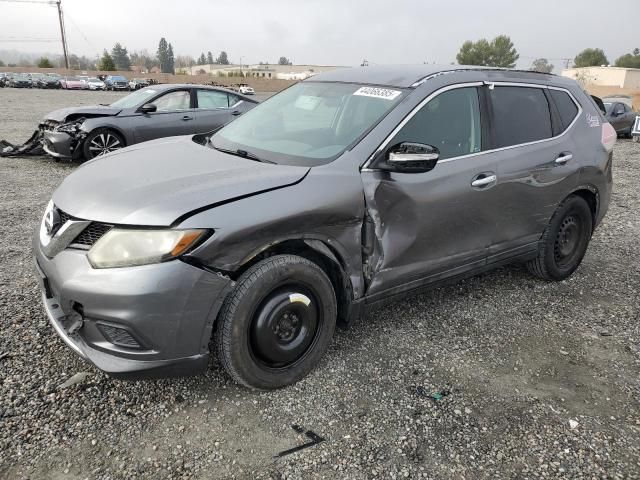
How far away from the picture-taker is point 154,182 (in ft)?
8.36

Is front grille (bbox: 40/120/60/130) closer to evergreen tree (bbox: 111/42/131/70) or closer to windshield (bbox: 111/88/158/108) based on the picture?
windshield (bbox: 111/88/158/108)

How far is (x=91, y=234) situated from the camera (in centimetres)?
238

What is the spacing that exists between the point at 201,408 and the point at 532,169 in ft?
9.27

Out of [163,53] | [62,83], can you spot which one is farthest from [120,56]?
[62,83]

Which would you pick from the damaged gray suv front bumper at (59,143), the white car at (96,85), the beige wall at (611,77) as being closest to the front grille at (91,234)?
the damaged gray suv front bumper at (59,143)

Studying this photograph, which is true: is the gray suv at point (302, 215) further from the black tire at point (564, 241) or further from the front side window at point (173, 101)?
the front side window at point (173, 101)

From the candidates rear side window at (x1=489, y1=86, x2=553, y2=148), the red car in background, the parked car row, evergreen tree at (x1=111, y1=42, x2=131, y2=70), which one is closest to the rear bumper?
rear side window at (x1=489, y1=86, x2=553, y2=148)

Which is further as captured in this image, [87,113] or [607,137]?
[87,113]

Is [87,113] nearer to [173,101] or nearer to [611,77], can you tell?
[173,101]

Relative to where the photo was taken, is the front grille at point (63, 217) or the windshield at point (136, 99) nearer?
the front grille at point (63, 217)

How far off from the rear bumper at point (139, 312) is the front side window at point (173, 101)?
7170mm

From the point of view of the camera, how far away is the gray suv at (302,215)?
7.49 ft

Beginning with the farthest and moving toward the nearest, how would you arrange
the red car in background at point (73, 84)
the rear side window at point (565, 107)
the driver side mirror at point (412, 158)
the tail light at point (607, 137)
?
the red car in background at point (73, 84) < the tail light at point (607, 137) < the rear side window at point (565, 107) < the driver side mirror at point (412, 158)

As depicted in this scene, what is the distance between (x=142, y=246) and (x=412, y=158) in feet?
4.88
